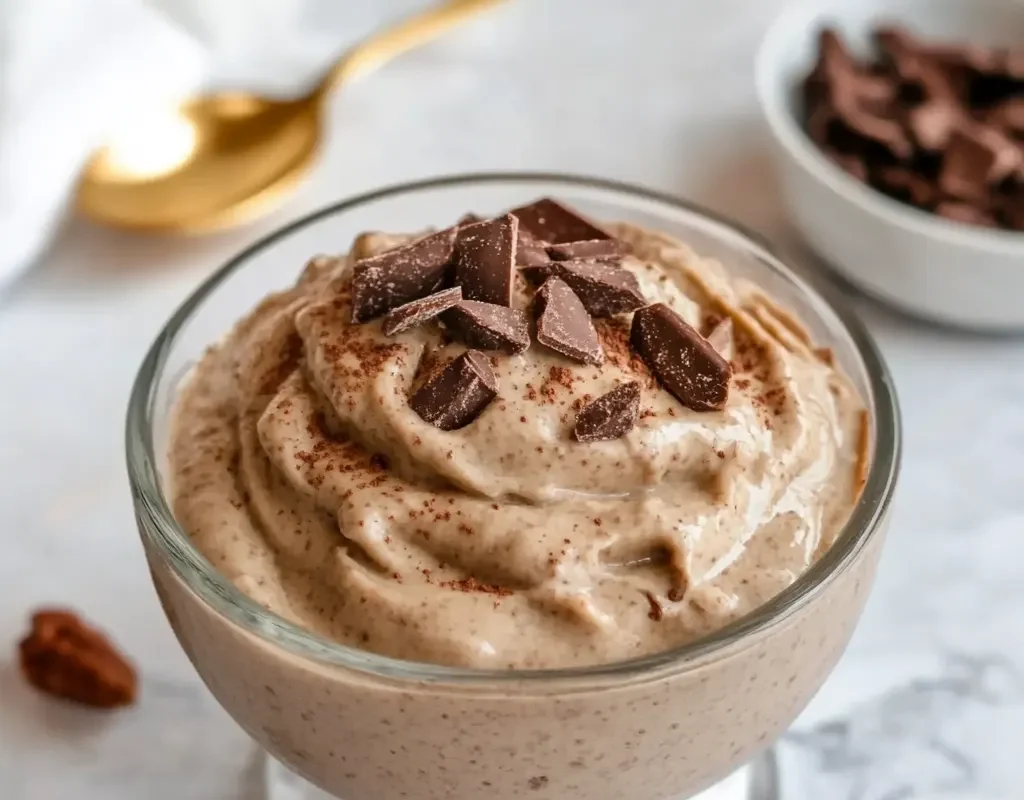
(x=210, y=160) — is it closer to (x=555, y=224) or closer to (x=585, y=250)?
(x=555, y=224)

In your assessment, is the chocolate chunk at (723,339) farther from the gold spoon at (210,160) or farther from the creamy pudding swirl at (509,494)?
the gold spoon at (210,160)

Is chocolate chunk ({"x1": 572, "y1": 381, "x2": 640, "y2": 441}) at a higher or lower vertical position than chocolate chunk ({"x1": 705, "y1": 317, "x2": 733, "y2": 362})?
higher

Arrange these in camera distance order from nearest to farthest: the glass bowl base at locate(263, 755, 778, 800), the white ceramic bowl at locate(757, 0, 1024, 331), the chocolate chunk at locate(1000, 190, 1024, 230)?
the glass bowl base at locate(263, 755, 778, 800) < the white ceramic bowl at locate(757, 0, 1024, 331) < the chocolate chunk at locate(1000, 190, 1024, 230)

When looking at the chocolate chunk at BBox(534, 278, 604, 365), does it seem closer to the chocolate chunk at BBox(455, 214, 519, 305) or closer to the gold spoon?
the chocolate chunk at BBox(455, 214, 519, 305)

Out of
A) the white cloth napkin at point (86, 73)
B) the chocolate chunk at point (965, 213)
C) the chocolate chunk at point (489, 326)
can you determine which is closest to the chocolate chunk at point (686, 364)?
the chocolate chunk at point (489, 326)

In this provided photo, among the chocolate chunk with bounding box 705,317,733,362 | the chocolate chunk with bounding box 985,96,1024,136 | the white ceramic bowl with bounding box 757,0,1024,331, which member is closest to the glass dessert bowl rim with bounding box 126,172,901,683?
the chocolate chunk with bounding box 705,317,733,362
